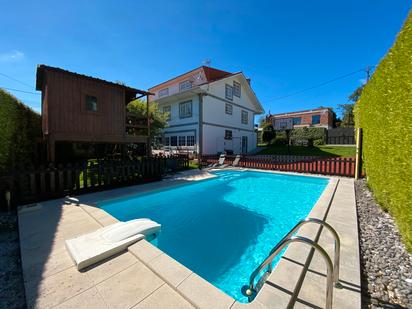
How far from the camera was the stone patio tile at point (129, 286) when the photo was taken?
6.99 feet

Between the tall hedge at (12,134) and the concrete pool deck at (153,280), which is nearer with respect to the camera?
the concrete pool deck at (153,280)

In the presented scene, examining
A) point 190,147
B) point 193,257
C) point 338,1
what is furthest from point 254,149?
point 193,257

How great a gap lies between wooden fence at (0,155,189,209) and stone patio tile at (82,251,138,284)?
4874mm

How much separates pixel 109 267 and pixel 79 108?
329 inches

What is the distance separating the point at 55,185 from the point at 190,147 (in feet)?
43.7

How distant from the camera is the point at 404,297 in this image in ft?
6.93

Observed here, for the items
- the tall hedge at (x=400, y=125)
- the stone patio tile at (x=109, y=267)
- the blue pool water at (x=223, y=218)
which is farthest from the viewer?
the blue pool water at (x=223, y=218)

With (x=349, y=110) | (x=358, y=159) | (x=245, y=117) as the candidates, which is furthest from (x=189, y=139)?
(x=349, y=110)

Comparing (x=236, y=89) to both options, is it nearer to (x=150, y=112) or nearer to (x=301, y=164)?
(x=150, y=112)

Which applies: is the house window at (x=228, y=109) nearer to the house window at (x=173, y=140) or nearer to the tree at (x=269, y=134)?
the house window at (x=173, y=140)

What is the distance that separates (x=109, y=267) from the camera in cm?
275

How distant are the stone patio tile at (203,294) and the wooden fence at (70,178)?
6313 mm

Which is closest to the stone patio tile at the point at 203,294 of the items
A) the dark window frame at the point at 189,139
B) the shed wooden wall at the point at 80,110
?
the shed wooden wall at the point at 80,110

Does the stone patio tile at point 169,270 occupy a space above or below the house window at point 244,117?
below
